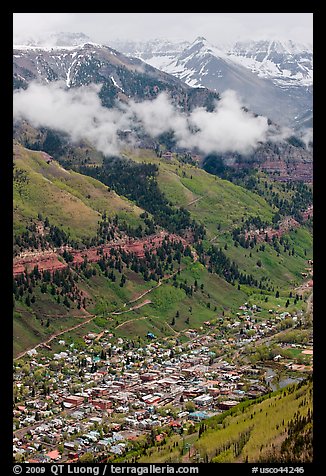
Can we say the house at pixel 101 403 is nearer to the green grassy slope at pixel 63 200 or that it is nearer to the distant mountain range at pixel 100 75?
the green grassy slope at pixel 63 200

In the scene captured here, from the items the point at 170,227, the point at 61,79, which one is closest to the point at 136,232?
the point at 170,227

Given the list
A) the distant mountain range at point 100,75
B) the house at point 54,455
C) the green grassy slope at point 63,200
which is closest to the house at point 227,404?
the house at point 54,455

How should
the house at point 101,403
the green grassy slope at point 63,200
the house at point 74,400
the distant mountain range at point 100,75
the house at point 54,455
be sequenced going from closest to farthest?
the house at point 54,455 < the house at point 101,403 < the house at point 74,400 < the green grassy slope at point 63,200 < the distant mountain range at point 100,75

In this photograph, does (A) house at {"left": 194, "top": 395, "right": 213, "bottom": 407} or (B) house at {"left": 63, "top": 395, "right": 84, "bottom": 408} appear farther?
(B) house at {"left": 63, "top": 395, "right": 84, "bottom": 408}

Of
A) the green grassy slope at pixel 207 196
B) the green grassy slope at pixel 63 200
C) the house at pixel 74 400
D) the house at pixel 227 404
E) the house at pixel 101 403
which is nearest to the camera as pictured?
the house at pixel 227 404

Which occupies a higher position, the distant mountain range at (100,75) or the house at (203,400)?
the distant mountain range at (100,75)

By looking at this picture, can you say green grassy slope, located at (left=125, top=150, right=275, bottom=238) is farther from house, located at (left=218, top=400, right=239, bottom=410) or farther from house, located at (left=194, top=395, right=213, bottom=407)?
house, located at (left=218, top=400, right=239, bottom=410)

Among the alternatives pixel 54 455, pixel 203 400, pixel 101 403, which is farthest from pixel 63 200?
pixel 54 455

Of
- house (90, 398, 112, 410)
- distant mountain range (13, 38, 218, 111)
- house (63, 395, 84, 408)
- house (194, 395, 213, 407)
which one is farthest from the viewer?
distant mountain range (13, 38, 218, 111)

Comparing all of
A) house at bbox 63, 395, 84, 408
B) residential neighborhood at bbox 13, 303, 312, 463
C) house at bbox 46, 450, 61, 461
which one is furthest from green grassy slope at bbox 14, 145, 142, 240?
house at bbox 46, 450, 61, 461

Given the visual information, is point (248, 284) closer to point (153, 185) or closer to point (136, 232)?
point (136, 232)
